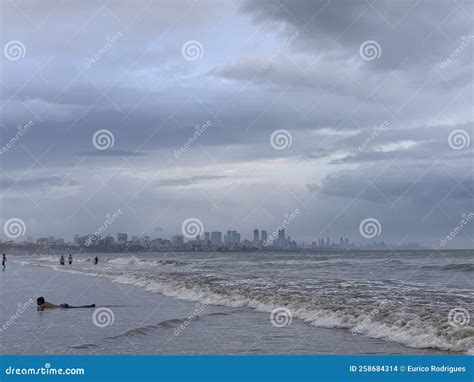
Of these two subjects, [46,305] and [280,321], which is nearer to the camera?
[280,321]

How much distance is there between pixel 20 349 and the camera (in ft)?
45.8

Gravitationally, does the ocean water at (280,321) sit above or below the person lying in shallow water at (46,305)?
above

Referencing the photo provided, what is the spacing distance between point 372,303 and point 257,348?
8.14 metres

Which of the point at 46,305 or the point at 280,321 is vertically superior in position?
the point at 280,321

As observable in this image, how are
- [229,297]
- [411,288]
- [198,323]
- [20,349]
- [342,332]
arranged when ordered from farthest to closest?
1. [411,288]
2. [229,297]
3. [198,323]
4. [342,332]
5. [20,349]

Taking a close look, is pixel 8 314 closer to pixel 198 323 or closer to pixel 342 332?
pixel 198 323

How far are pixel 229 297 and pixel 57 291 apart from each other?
1114 cm

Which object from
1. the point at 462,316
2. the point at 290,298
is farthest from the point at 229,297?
the point at 462,316

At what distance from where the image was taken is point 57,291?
3048 cm

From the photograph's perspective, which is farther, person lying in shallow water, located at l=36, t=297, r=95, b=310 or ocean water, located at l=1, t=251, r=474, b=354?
person lying in shallow water, located at l=36, t=297, r=95, b=310

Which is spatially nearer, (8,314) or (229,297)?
(8,314)

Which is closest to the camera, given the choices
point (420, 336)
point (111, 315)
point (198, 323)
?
point (420, 336)

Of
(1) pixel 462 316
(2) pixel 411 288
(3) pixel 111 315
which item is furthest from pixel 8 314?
(2) pixel 411 288

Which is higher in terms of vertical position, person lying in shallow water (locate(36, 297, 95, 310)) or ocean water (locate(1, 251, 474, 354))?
ocean water (locate(1, 251, 474, 354))
